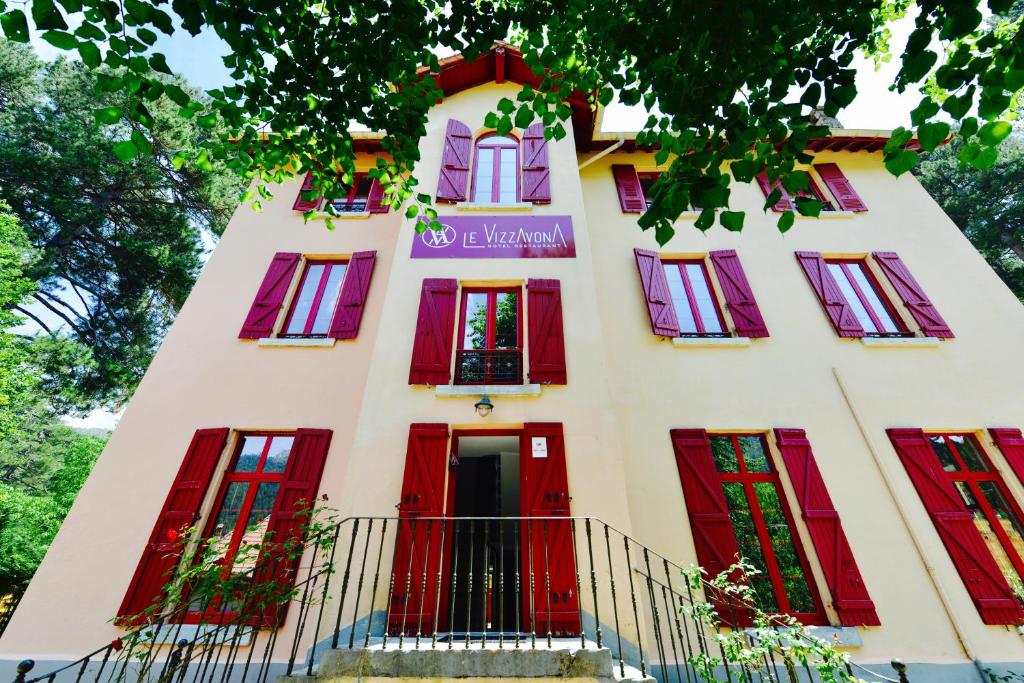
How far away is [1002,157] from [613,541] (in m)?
Answer: 18.1

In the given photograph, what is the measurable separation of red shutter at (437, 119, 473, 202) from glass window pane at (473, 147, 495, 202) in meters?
0.23

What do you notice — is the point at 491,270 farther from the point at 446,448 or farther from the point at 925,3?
the point at 925,3

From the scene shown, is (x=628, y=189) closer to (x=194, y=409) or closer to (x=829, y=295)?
(x=829, y=295)

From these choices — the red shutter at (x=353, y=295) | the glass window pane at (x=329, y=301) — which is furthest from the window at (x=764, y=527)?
the glass window pane at (x=329, y=301)

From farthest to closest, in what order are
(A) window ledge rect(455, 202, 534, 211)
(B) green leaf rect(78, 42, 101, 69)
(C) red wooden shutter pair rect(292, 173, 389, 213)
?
1. (C) red wooden shutter pair rect(292, 173, 389, 213)
2. (A) window ledge rect(455, 202, 534, 211)
3. (B) green leaf rect(78, 42, 101, 69)

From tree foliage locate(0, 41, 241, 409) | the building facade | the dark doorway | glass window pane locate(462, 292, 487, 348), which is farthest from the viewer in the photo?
tree foliage locate(0, 41, 241, 409)

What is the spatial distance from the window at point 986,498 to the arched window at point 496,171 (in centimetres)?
733

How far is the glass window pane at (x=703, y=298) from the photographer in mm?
6727

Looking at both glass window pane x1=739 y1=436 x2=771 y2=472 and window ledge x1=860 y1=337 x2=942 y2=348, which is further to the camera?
window ledge x1=860 y1=337 x2=942 y2=348

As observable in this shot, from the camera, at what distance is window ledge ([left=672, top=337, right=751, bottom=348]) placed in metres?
6.25

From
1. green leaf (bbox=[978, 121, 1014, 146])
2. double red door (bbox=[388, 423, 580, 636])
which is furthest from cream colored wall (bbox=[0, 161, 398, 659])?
green leaf (bbox=[978, 121, 1014, 146])

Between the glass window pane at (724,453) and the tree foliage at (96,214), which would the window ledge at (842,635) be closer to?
the glass window pane at (724,453)

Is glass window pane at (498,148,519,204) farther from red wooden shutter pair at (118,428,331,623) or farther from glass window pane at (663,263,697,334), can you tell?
red wooden shutter pair at (118,428,331,623)

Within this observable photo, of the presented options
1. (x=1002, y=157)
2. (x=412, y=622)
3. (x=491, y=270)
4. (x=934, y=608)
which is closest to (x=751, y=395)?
(x=934, y=608)
